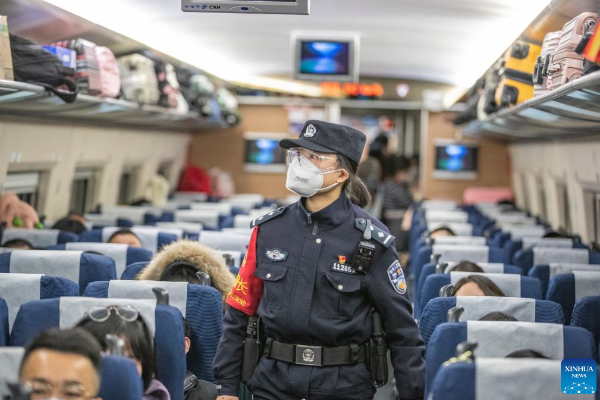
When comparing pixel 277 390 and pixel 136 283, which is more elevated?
pixel 136 283

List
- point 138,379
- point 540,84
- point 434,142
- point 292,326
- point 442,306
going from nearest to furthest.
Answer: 1. point 138,379
2. point 292,326
3. point 442,306
4. point 540,84
5. point 434,142

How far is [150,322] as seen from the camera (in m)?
3.79

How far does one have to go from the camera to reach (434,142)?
653 inches

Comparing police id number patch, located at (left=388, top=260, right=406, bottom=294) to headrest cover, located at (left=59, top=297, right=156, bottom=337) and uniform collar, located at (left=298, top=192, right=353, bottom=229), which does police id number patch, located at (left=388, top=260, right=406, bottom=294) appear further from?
headrest cover, located at (left=59, top=297, right=156, bottom=337)

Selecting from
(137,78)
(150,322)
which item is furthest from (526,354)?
(137,78)

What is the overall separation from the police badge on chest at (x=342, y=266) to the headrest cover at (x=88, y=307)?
0.78m

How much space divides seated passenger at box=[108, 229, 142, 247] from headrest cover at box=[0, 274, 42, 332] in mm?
2467

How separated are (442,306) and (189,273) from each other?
1424 mm

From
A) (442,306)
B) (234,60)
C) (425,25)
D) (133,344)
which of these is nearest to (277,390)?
(133,344)

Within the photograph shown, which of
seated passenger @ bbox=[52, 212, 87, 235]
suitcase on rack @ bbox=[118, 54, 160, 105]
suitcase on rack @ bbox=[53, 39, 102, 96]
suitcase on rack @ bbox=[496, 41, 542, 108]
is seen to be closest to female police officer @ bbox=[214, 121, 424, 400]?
suitcase on rack @ bbox=[496, 41, 542, 108]

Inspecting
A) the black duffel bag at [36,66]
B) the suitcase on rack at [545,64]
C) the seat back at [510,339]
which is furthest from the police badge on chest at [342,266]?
the black duffel bag at [36,66]

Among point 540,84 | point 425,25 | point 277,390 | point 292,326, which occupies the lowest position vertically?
point 277,390

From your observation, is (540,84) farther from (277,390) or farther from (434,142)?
(434,142)

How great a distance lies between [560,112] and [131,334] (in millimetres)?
3912
